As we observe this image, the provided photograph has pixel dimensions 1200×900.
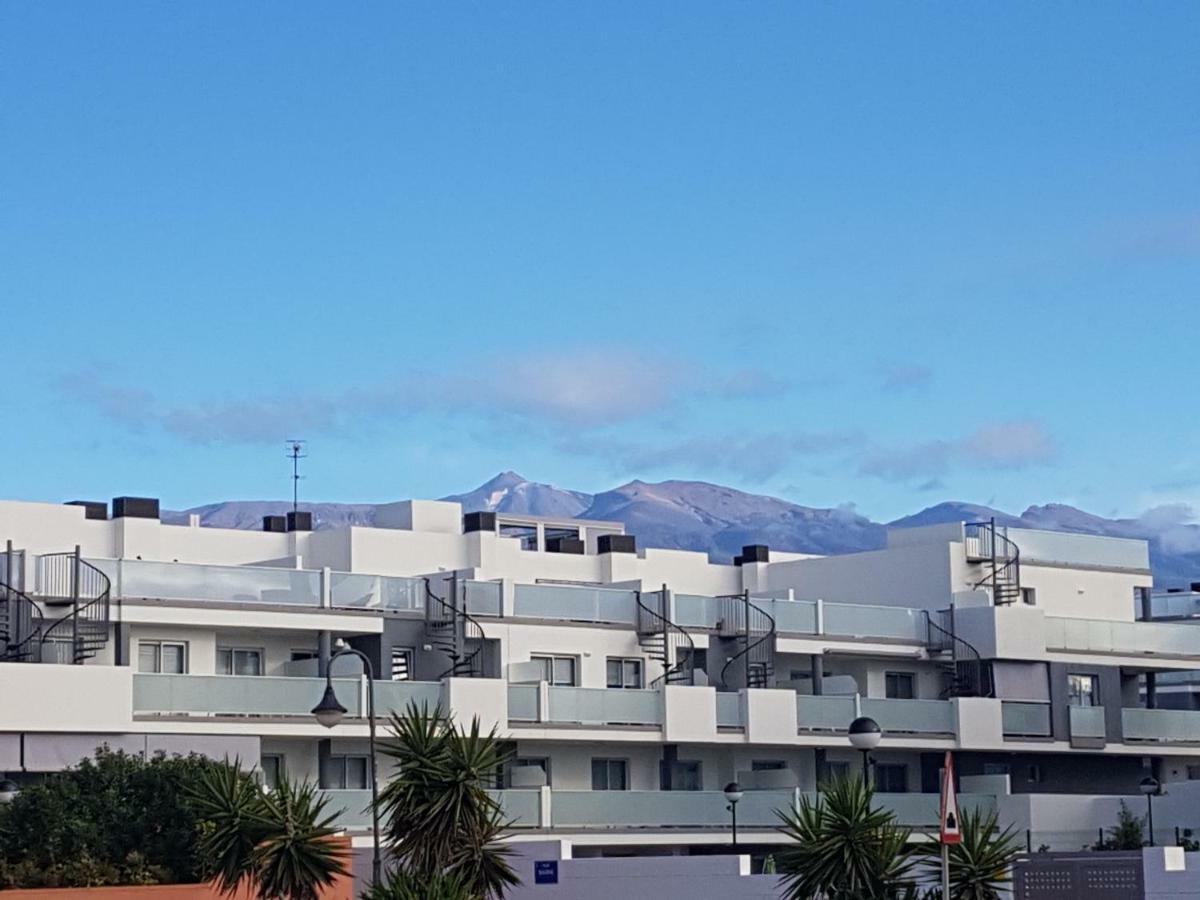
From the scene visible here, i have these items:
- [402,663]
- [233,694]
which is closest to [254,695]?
[233,694]

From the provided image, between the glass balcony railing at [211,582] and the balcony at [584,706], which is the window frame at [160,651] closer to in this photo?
the glass balcony railing at [211,582]

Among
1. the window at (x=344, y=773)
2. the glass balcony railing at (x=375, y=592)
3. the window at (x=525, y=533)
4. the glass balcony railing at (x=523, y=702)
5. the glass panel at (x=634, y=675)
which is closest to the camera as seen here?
the window at (x=344, y=773)

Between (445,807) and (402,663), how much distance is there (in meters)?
18.9

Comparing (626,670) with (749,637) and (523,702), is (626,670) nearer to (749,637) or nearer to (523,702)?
(749,637)

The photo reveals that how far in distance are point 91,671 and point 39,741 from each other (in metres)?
1.77

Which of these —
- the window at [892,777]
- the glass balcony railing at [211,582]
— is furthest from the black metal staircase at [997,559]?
the glass balcony railing at [211,582]

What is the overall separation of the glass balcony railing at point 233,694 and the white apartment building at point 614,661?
0.19 ft

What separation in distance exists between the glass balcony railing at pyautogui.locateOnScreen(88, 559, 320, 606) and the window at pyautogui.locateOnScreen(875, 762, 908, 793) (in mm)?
18338

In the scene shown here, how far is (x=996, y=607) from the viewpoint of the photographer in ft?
207

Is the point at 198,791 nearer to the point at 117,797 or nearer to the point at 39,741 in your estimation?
the point at 117,797

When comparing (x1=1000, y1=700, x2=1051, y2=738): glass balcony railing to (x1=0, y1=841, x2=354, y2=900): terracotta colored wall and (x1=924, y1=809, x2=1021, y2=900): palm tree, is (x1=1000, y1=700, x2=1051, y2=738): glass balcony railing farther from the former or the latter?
(x1=924, y1=809, x2=1021, y2=900): palm tree

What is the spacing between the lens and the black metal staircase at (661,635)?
193 ft

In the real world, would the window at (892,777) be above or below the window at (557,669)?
below

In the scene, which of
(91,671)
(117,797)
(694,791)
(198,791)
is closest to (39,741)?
(91,671)
